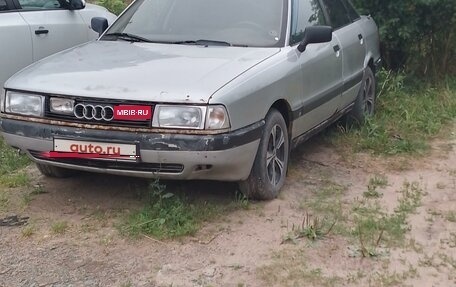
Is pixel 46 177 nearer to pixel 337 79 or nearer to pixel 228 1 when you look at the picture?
pixel 228 1

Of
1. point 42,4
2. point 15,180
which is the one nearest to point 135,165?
point 15,180

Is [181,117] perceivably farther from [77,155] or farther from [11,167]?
[11,167]

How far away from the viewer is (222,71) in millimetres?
4504

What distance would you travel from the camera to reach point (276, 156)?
500 cm

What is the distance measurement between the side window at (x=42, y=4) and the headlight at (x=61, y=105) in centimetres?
281

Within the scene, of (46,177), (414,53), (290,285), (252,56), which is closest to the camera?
(290,285)

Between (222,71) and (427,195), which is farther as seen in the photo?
(427,195)

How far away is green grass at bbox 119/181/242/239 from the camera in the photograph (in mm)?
4340

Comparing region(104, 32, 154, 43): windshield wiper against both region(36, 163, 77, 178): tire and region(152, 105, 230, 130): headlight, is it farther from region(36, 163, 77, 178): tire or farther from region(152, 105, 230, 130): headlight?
region(152, 105, 230, 130): headlight

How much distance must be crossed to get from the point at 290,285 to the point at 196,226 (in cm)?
90

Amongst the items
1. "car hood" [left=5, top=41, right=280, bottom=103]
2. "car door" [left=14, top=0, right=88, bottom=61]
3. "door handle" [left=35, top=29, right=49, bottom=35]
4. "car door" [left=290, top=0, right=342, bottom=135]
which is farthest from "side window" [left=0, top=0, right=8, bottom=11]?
"car door" [left=290, top=0, right=342, bottom=135]

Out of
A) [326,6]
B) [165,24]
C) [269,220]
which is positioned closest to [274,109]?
[269,220]

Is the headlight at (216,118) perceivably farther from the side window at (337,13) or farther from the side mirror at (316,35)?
the side window at (337,13)

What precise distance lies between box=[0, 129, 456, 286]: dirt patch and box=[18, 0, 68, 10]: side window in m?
2.40
